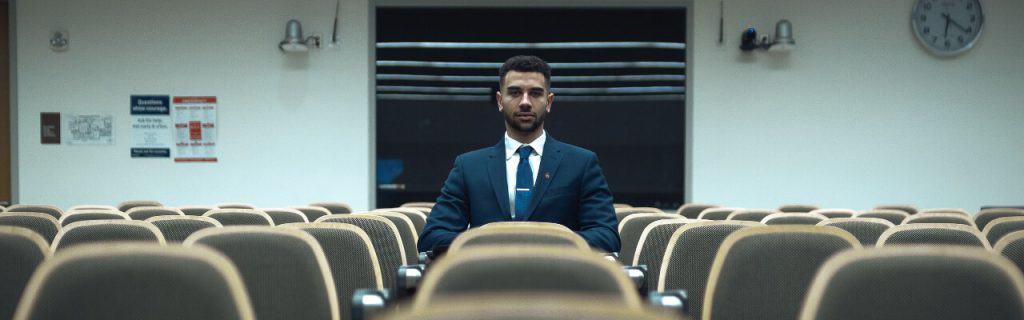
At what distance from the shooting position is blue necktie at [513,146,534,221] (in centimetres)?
294

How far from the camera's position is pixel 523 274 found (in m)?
1.34

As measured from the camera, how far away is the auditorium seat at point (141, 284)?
1.34 metres

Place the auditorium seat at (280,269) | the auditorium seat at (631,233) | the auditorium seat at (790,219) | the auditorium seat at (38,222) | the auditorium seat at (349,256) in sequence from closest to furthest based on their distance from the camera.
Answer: the auditorium seat at (280,269) < the auditorium seat at (349,256) < the auditorium seat at (38,222) < the auditorium seat at (790,219) < the auditorium seat at (631,233)

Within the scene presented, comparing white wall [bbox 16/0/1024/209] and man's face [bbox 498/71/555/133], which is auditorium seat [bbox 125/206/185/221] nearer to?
man's face [bbox 498/71/555/133]

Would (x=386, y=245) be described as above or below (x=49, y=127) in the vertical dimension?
below

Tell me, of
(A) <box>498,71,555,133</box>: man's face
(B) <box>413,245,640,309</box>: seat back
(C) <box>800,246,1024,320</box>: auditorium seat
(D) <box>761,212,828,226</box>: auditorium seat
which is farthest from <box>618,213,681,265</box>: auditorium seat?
(B) <box>413,245,640,309</box>: seat back

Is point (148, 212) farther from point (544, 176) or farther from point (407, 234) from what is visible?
point (544, 176)

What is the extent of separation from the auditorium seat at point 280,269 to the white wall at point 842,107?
23.8 feet

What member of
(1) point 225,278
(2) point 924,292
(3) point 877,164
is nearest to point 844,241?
(2) point 924,292

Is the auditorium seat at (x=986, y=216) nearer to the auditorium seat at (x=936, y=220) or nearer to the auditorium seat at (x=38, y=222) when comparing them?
the auditorium seat at (x=936, y=220)

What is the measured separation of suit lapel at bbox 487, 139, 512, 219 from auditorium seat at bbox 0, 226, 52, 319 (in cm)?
141

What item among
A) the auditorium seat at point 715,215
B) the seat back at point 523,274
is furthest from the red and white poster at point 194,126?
the seat back at point 523,274

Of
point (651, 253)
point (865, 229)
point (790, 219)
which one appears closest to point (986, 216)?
point (790, 219)

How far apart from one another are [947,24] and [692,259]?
767 centimetres
